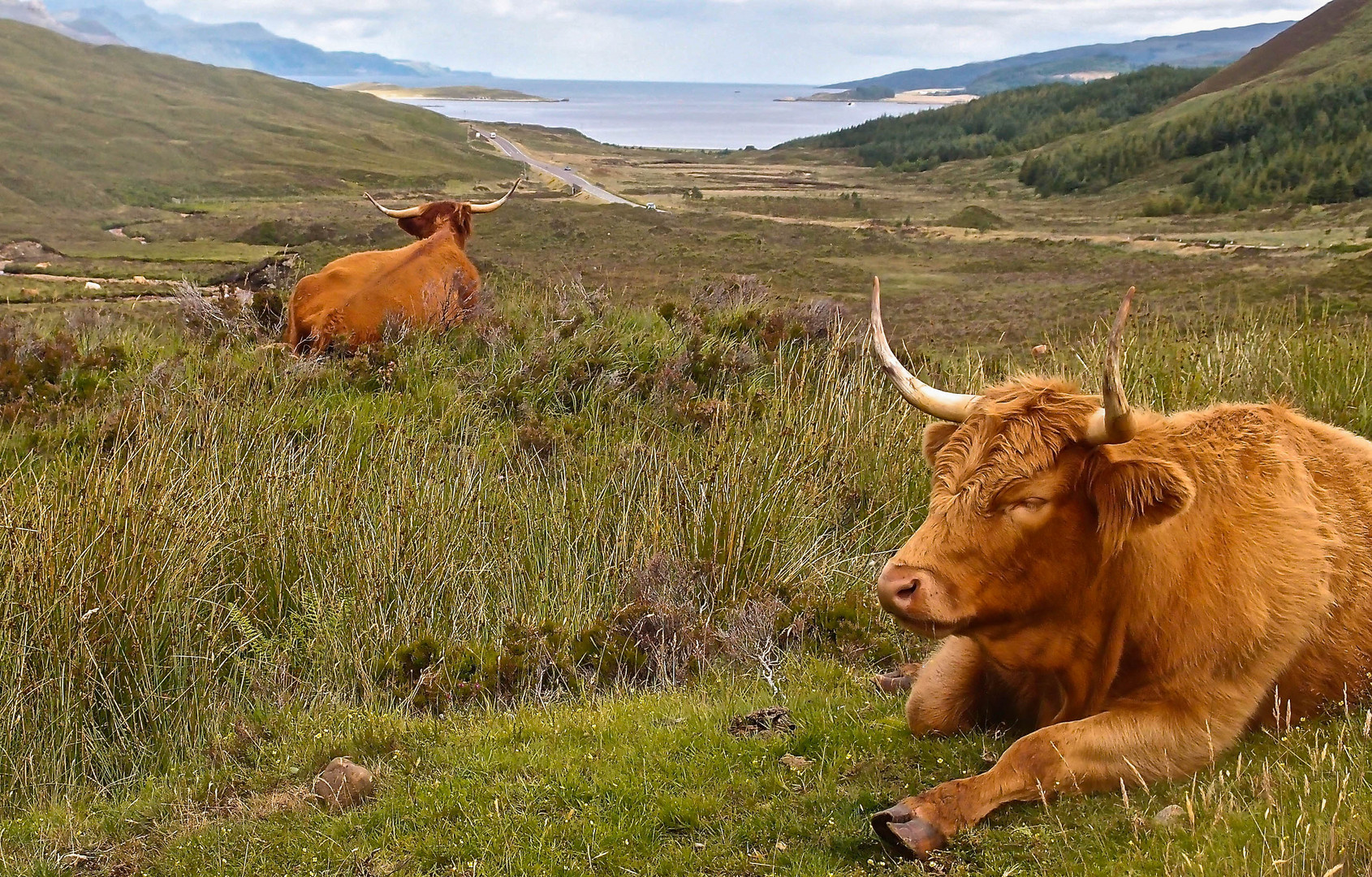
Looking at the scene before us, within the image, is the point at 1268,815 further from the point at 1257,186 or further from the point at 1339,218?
the point at 1257,186

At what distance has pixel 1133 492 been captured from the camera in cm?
306

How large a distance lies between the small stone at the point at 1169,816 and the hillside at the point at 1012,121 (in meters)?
83.3

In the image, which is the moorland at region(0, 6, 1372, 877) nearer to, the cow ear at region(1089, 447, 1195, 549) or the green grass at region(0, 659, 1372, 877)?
the green grass at region(0, 659, 1372, 877)

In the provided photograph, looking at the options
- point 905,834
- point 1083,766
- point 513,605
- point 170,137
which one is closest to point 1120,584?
point 1083,766

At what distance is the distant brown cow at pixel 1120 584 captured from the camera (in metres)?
3.04

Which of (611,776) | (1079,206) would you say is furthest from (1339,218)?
(611,776)

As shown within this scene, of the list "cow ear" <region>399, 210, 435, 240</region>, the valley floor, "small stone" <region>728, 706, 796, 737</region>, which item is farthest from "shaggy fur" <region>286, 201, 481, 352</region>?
"small stone" <region>728, 706, 796, 737</region>

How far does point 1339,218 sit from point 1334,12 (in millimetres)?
54100

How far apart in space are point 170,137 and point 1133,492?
84625 millimetres

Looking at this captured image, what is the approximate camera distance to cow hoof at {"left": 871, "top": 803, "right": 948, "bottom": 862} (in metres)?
2.94

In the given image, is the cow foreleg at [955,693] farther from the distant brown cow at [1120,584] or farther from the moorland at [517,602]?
the distant brown cow at [1120,584]

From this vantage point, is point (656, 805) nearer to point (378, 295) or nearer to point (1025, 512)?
point (1025, 512)

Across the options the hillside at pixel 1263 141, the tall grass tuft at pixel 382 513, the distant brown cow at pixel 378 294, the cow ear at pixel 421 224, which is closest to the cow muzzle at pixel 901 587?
the tall grass tuft at pixel 382 513

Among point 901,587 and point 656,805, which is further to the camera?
point 656,805
